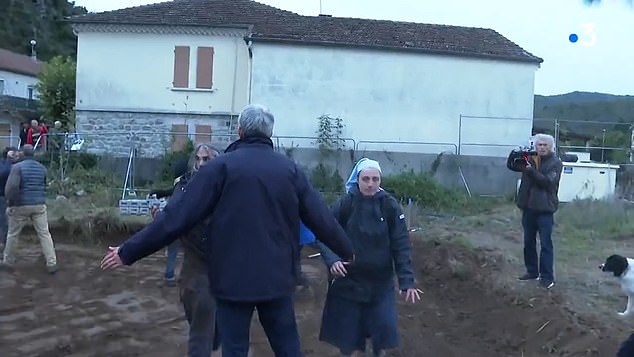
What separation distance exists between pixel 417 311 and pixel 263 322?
562 cm

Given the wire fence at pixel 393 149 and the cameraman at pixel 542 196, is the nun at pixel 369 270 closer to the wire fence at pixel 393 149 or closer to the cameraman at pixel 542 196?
the cameraman at pixel 542 196

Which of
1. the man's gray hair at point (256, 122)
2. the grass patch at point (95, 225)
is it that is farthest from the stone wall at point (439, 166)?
the man's gray hair at point (256, 122)

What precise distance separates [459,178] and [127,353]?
66.0 ft

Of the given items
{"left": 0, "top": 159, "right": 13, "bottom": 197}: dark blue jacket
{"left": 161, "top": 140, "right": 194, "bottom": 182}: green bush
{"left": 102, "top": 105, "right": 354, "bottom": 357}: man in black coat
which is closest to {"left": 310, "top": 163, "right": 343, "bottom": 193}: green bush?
{"left": 161, "top": 140, "right": 194, "bottom": 182}: green bush

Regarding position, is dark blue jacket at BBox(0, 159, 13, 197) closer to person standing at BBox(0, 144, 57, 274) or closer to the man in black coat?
person standing at BBox(0, 144, 57, 274)

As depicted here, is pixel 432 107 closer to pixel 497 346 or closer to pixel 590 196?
pixel 590 196

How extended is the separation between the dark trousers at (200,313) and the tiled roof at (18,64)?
170 ft

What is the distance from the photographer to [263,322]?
4895 millimetres

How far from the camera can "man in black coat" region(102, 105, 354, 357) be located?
4555 mm

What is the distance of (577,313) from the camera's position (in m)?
8.61

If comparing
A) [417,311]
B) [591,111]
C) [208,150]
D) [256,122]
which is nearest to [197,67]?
[591,111]

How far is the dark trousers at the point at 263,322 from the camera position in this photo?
186 inches

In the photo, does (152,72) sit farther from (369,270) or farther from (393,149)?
(369,270)

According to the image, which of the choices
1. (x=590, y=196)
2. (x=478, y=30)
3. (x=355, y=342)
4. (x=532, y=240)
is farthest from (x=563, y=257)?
(x=478, y=30)
